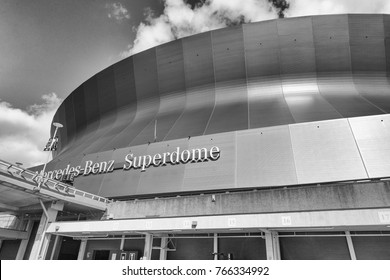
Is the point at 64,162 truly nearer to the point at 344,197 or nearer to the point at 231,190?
the point at 231,190

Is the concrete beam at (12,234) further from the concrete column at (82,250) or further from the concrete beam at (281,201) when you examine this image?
the concrete beam at (281,201)

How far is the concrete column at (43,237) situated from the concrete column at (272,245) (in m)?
14.1

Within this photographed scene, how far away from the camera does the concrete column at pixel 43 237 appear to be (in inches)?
597

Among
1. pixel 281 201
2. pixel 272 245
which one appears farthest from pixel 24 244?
pixel 281 201

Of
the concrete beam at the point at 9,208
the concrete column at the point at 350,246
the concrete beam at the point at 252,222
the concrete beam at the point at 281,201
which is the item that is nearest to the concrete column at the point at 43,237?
the concrete beam at the point at 252,222

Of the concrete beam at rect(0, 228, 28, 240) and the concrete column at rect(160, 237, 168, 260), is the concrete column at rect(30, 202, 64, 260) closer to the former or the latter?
the concrete beam at rect(0, 228, 28, 240)

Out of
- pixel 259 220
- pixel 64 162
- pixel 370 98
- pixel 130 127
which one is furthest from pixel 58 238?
pixel 370 98

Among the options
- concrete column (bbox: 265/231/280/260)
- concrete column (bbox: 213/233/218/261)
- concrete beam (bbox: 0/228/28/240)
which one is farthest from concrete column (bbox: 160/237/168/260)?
concrete beam (bbox: 0/228/28/240)

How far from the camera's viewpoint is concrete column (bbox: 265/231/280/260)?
11.1 m

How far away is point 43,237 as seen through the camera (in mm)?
15859

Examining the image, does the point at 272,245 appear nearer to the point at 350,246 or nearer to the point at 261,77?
the point at 350,246

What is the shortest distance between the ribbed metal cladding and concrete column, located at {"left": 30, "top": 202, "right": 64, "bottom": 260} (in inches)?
374

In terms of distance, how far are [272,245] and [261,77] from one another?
20045mm

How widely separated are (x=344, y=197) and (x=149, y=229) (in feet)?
36.3
